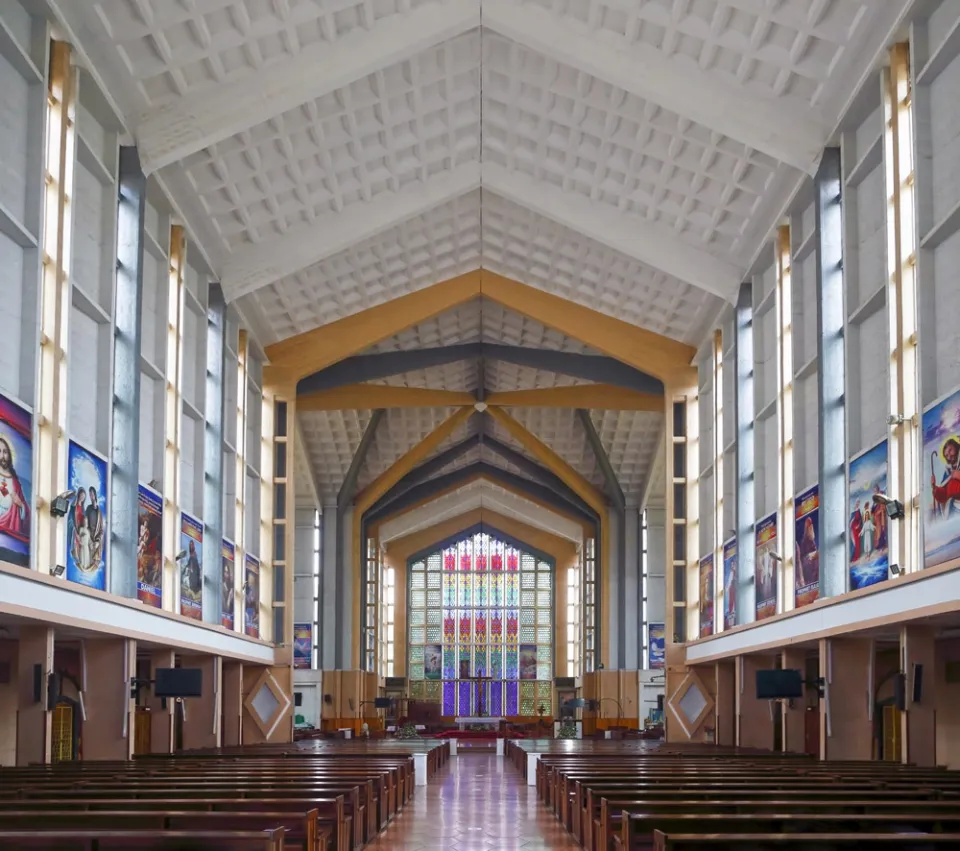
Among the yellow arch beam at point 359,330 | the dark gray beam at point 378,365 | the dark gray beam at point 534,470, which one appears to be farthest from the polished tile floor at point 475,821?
the dark gray beam at point 534,470

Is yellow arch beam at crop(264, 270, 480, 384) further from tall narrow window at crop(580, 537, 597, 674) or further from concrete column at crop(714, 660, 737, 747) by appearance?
tall narrow window at crop(580, 537, 597, 674)

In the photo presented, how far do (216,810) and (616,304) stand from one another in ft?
62.8

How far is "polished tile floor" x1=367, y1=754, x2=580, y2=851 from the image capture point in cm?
1161

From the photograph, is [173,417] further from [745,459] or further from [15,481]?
[745,459]

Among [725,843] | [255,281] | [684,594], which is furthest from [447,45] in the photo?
[725,843]

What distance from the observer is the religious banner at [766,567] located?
20.4 metres

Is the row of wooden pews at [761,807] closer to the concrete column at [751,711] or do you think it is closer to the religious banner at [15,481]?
the religious banner at [15,481]

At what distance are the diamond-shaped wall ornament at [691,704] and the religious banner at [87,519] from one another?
13401mm

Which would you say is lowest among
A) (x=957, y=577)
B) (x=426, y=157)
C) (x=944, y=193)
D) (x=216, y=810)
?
(x=216, y=810)

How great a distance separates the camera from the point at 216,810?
8.06m

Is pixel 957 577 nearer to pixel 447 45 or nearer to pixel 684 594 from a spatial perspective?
pixel 447 45

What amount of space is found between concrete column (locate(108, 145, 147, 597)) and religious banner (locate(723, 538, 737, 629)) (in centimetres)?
1056

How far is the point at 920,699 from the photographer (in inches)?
553

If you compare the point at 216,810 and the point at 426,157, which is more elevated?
the point at 426,157
